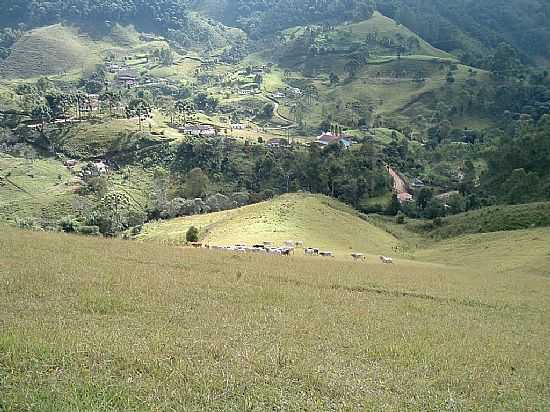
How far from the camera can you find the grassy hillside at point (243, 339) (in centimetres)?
1014

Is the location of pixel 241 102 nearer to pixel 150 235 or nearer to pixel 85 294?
pixel 150 235

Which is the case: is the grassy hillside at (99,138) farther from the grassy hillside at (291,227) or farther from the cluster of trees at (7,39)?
the cluster of trees at (7,39)

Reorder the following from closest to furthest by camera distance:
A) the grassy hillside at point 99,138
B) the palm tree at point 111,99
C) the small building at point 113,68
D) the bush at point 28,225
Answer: the bush at point 28,225
the grassy hillside at point 99,138
the palm tree at point 111,99
the small building at point 113,68

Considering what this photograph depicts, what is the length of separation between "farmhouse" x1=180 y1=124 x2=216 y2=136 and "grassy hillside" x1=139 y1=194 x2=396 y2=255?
4396 centimetres

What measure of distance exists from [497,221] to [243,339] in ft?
141

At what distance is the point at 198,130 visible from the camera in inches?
4131

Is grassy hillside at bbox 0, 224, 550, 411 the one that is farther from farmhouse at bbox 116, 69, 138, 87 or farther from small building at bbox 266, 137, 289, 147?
farmhouse at bbox 116, 69, 138, 87

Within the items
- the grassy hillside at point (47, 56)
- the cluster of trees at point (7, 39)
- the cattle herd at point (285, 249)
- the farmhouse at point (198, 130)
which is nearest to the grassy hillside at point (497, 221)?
the cattle herd at point (285, 249)

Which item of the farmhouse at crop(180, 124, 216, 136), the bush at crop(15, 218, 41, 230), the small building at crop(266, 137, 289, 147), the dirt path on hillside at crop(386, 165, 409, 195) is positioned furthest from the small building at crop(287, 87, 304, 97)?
the bush at crop(15, 218, 41, 230)

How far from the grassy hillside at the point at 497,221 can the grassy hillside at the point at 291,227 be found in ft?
20.7

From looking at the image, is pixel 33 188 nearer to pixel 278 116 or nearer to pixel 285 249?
pixel 285 249

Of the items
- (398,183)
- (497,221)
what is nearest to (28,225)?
(497,221)

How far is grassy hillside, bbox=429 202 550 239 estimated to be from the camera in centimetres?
4750

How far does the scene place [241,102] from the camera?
137750 millimetres
